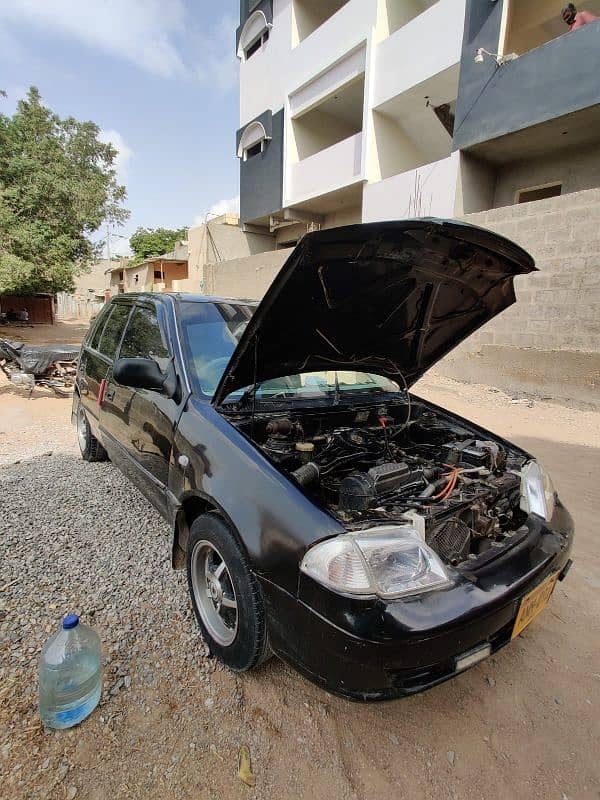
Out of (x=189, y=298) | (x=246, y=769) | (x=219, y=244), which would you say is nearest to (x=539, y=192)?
(x=189, y=298)

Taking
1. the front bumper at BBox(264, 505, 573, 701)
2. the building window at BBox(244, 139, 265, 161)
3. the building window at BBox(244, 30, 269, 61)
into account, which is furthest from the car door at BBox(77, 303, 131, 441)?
the building window at BBox(244, 30, 269, 61)

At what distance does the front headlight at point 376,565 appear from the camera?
1342 mm

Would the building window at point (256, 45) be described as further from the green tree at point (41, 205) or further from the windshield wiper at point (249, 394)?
the windshield wiper at point (249, 394)

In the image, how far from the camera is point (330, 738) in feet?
5.25

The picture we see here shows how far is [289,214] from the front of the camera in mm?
15305

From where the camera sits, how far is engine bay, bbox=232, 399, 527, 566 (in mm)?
1750

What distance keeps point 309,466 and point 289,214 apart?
598 inches

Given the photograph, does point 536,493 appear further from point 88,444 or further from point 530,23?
point 530,23

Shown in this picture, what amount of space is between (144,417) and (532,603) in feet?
7.23

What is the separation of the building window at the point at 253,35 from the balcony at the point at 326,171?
216 inches

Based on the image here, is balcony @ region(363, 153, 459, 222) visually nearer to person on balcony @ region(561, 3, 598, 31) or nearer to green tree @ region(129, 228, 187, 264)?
person on balcony @ region(561, 3, 598, 31)

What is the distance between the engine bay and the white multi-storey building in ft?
27.7

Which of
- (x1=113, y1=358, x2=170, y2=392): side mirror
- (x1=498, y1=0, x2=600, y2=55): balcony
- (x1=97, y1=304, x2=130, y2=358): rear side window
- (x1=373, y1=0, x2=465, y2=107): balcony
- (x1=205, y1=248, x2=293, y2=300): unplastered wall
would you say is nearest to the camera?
(x1=113, y1=358, x2=170, y2=392): side mirror

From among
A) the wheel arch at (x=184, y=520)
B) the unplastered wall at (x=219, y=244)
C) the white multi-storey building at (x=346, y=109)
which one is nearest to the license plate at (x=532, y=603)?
the wheel arch at (x=184, y=520)
